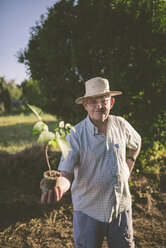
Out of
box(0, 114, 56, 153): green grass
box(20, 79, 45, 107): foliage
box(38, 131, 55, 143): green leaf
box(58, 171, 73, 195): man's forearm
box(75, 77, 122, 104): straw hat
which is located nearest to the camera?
box(38, 131, 55, 143): green leaf

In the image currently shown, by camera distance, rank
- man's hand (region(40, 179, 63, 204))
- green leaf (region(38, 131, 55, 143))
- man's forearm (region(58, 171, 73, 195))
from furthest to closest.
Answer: man's forearm (region(58, 171, 73, 195)) < man's hand (region(40, 179, 63, 204)) < green leaf (region(38, 131, 55, 143))

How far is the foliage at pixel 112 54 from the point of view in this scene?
12.3ft

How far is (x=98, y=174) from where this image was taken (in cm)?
184

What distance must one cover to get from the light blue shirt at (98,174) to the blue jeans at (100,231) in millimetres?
88

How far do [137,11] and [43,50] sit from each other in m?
2.39

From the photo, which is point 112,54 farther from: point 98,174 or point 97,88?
point 98,174

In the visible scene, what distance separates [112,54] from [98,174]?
11.2ft

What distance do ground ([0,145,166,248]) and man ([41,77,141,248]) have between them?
53.6 inches

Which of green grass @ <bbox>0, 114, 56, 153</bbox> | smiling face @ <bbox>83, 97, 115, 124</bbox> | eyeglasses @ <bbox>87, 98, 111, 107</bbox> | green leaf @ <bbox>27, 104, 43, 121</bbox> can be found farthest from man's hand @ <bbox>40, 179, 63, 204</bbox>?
green grass @ <bbox>0, 114, 56, 153</bbox>

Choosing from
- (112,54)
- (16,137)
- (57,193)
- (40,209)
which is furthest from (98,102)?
(16,137)

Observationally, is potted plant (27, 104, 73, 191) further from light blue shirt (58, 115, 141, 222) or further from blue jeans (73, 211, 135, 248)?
blue jeans (73, 211, 135, 248)

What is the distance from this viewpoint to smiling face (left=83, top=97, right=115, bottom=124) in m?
1.98

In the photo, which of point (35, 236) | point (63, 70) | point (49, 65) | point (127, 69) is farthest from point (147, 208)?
point (49, 65)

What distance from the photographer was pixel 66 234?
124 inches
